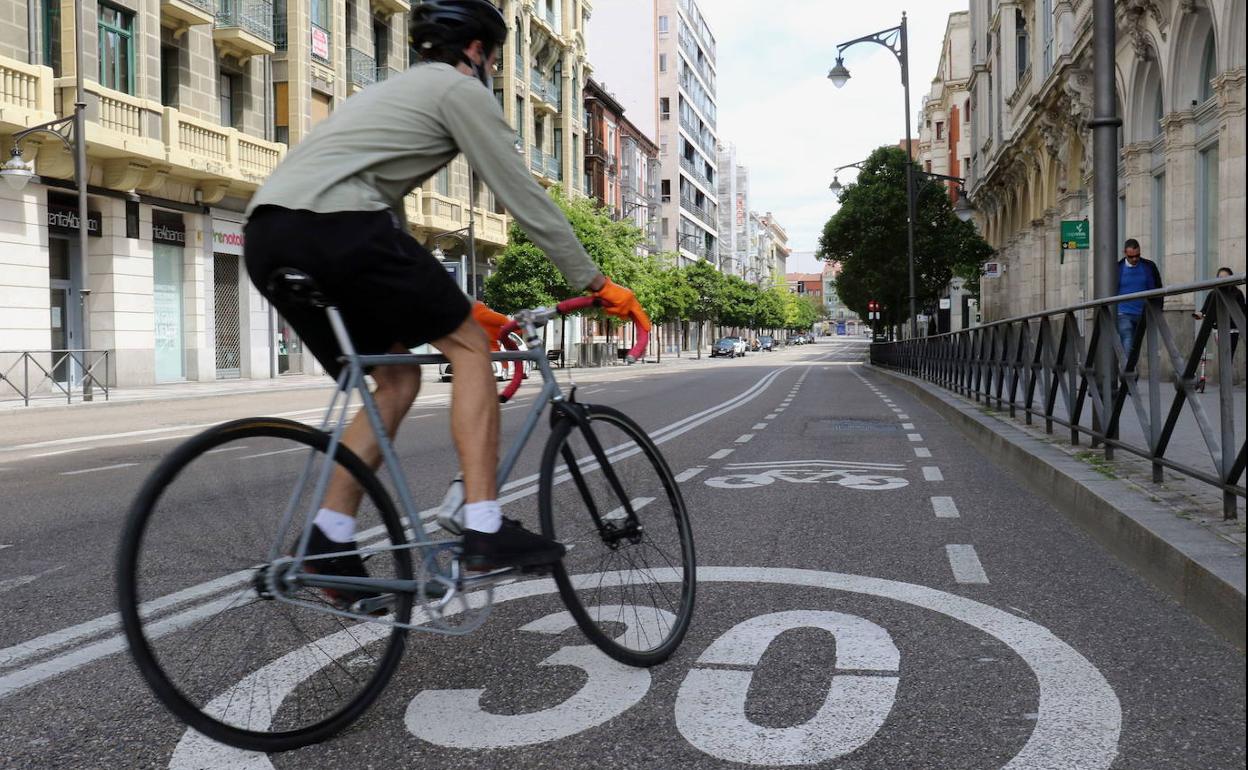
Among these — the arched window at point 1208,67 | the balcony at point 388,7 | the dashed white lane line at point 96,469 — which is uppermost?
the balcony at point 388,7

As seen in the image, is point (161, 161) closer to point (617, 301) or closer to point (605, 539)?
point (605, 539)

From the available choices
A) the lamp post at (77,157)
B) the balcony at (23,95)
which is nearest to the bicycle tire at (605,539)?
the lamp post at (77,157)

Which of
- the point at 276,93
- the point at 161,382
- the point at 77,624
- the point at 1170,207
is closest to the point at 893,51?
the point at 1170,207

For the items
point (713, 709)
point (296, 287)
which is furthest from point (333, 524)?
point (713, 709)

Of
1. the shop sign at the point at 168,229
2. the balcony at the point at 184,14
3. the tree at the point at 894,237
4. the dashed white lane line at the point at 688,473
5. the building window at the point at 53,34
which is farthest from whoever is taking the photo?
the tree at the point at 894,237

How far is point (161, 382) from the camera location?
27312mm

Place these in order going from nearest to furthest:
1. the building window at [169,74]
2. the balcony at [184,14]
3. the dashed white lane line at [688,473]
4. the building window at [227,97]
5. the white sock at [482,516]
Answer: the white sock at [482,516] → the dashed white lane line at [688,473] → the balcony at [184,14] → the building window at [169,74] → the building window at [227,97]

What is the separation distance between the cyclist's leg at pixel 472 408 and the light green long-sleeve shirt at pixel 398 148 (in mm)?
325

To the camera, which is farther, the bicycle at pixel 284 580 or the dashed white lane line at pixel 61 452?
the dashed white lane line at pixel 61 452

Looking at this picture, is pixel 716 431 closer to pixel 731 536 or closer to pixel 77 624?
pixel 731 536

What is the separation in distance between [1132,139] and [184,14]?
21.0m

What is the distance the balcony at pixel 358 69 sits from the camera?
35094 mm

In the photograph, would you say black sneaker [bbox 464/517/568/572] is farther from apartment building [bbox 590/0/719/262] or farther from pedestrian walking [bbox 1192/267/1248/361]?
apartment building [bbox 590/0/719/262]

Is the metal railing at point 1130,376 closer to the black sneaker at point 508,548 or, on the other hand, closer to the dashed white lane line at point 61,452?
the black sneaker at point 508,548
